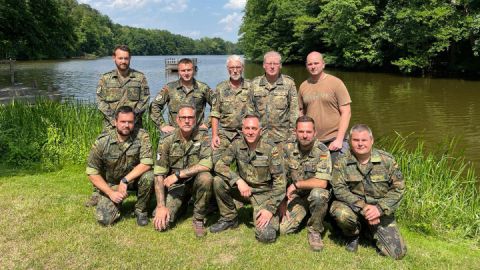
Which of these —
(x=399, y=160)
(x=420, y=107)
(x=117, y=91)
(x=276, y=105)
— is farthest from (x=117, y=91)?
(x=420, y=107)

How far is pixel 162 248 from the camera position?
433 centimetres

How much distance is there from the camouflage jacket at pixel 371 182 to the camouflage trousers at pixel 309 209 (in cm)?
18

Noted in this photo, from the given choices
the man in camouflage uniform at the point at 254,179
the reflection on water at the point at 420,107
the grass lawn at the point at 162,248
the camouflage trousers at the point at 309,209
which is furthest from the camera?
the reflection on water at the point at 420,107

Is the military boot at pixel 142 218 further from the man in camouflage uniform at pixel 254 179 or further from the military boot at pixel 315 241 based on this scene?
the military boot at pixel 315 241

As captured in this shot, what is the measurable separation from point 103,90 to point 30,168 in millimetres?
2629

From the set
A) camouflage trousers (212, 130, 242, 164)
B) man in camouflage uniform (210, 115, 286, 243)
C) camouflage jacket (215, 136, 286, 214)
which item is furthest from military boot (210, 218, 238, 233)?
camouflage trousers (212, 130, 242, 164)

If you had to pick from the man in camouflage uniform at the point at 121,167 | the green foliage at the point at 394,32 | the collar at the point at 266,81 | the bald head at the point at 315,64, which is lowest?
the man in camouflage uniform at the point at 121,167

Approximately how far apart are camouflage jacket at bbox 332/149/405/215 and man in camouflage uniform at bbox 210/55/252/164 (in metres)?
1.58

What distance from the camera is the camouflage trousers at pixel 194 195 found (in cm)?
480

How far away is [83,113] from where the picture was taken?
857 centimetres

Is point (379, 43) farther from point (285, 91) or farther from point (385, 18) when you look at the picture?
point (285, 91)

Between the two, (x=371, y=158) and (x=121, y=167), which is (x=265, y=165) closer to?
(x=371, y=158)

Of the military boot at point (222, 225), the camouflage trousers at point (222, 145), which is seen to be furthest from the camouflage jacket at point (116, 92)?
the military boot at point (222, 225)

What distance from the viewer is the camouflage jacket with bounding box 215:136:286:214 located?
15.4ft
